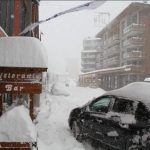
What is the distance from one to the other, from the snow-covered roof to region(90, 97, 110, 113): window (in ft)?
6.40

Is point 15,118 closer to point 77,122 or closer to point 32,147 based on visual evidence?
point 32,147

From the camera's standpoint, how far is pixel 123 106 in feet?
26.7

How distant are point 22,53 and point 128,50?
6432 centimetres

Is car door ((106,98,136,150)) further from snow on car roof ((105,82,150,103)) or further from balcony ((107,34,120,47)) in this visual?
balcony ((107,34,120,47))

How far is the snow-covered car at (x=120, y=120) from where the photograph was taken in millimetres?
7352

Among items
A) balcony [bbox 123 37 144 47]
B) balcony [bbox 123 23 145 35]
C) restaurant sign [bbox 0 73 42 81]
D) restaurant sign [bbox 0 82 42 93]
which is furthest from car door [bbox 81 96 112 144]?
balcony [bbox 123 23 145 35]

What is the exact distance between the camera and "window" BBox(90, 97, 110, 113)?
8.95 metres

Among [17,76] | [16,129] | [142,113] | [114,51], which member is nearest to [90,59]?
[114,51]

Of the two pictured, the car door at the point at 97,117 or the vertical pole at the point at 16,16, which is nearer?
the car door at the point at 97,117

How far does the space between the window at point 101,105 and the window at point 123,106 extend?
0.44 metres

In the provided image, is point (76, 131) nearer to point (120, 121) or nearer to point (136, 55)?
point (120, 121)

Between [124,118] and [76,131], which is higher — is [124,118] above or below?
above

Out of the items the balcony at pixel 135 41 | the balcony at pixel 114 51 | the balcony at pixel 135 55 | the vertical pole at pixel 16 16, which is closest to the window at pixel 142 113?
the vertical pole at pixel 16 16

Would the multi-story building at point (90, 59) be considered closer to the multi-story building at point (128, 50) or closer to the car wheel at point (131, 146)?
the multi-story building at point (128, 50)
